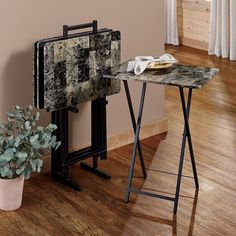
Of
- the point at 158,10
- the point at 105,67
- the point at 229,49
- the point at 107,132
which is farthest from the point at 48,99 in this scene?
the point at 229,49

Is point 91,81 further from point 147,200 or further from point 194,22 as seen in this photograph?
point 194,22

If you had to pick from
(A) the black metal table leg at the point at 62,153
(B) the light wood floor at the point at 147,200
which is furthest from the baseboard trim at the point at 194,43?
(A) the black metal table leg at the point at 62,153

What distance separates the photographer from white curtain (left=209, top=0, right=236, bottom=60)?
5930mm

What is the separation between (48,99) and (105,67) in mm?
426

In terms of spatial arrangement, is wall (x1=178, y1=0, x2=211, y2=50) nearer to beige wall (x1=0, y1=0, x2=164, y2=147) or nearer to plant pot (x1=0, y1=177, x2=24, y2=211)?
beige wall (x1=0, y1=0, x2=164, y2=147)

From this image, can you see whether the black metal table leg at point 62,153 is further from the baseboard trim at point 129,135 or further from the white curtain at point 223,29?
the white curtain at point 223,29

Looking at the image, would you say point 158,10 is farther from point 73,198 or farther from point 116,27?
point 73,198

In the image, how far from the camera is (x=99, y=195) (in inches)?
123

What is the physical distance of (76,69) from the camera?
3.06 meters

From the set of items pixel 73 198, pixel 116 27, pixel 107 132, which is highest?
pixel 116 27

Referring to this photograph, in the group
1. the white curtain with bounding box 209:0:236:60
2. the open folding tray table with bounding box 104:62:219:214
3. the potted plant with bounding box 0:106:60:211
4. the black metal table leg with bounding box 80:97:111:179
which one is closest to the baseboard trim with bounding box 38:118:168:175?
the black metal table leg with bounding box 80:97:111:179

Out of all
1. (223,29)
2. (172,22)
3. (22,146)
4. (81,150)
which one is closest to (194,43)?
(172,22)

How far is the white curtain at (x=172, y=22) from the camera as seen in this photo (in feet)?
21.9

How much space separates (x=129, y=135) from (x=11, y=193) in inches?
44.6
